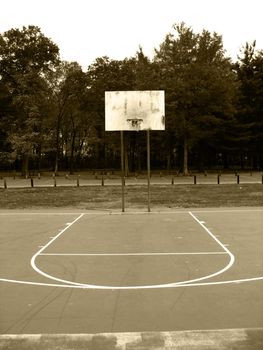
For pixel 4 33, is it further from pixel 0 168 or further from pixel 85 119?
pixel 0 168

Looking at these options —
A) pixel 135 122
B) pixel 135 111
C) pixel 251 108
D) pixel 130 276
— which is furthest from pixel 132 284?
pixel 251 108

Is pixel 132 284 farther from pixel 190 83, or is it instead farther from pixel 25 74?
pixel 25 74

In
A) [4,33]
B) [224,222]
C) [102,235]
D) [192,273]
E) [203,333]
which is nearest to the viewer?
[203,333]

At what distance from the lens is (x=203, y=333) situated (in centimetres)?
550

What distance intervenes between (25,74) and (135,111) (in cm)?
2590

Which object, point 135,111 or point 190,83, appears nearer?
point 135,111

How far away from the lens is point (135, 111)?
Result: 62.6 ft

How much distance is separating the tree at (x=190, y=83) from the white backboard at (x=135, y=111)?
68.4 feet

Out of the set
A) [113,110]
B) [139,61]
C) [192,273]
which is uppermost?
[139,61]

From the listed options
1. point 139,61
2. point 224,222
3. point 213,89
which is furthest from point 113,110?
point 139,61

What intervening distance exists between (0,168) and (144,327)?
58.4 m

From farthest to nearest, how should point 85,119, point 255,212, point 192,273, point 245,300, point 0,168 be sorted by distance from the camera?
point 0,168 < point 85,119 < point 255,212 < point 192,273 < point 245,300

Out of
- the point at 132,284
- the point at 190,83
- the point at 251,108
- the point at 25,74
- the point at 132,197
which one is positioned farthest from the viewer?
the point at 251,108

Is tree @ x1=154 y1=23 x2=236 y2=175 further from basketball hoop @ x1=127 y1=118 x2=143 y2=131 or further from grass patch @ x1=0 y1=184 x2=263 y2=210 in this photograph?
basketball hoop @ x1=127 y1=118 x2=143 y2=131
